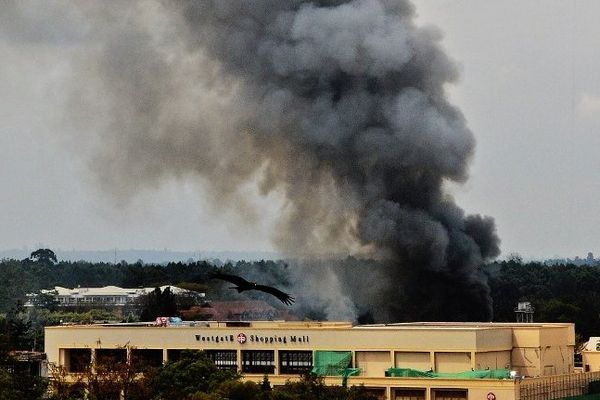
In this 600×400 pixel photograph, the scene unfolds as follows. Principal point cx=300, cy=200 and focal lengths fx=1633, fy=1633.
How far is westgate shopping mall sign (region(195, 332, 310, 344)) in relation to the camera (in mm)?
73625

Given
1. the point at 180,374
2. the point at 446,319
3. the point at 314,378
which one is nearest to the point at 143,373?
the point at 180,374

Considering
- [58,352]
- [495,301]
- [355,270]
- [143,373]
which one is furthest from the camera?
[495,301]

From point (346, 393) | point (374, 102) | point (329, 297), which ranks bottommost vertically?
point (346, 393)

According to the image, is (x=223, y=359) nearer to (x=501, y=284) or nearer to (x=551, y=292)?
(x=501, y=284)

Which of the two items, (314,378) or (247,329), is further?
(247,329)

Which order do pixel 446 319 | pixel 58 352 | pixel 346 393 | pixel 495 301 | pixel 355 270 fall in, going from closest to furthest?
pixel 346 393, pixel 58 352, pixel 446 319, pixel 355 270, pixel 495 301

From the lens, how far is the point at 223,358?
248 ft

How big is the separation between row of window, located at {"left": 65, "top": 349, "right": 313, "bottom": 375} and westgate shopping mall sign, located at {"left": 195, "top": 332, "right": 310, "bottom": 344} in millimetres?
470

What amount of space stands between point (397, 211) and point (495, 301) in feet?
139

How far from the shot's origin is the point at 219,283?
140500 mm

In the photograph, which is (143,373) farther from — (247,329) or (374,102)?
(374,102)

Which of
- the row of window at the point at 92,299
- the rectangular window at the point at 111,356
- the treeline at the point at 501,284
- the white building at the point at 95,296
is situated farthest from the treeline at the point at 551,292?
the row of window at the point at 92,299

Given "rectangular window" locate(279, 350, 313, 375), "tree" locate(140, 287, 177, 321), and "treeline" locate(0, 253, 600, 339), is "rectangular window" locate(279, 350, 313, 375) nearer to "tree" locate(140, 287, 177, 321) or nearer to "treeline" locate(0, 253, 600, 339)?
"treeline" locate(0, 253, 600, 339)

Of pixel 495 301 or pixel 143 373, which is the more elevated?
pixel 495 301
